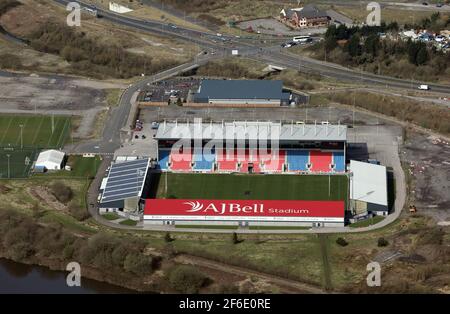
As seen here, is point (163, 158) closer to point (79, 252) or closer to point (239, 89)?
point (79, 252)

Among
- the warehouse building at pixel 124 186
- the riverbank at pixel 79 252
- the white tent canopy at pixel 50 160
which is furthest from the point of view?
the white tent canopy at pixel 50 160

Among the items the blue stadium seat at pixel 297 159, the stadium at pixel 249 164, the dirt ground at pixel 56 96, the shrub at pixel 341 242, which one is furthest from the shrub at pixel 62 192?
the shrub at pixel 341 242

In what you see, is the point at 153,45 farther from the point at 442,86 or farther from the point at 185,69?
the point at 442,86

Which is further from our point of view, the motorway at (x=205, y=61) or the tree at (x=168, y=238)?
the motorway at (x=205, y=61)

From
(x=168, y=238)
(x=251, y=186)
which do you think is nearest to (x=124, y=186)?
(x=168, y=238)

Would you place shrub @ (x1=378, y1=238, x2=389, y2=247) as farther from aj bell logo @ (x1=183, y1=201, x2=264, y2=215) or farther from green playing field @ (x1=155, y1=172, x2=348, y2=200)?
aj bell logo @ (x1=183, y1=201, x2=264, y2=215)

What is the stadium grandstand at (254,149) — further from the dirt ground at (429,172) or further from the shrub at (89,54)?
the shrub at (89,54)
